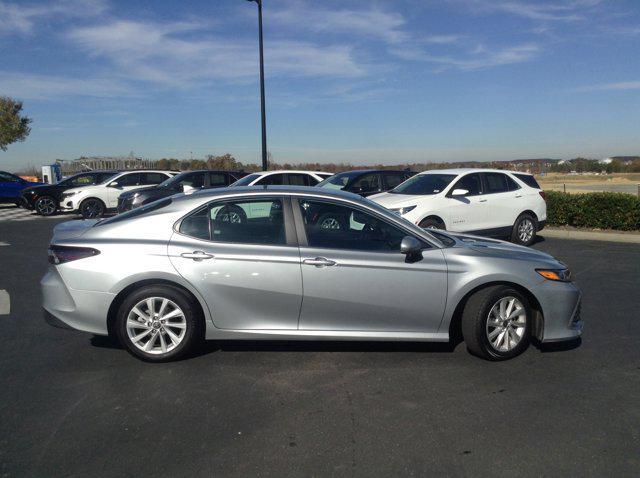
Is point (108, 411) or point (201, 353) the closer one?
point (108, 411)

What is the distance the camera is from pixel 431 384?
4430mm

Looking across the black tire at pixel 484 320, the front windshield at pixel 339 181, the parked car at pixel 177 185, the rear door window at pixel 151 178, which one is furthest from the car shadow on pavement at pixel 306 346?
the rear door window at pixel 151 178

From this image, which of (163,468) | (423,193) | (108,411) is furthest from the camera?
(423,193)

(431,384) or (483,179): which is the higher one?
(483,179)

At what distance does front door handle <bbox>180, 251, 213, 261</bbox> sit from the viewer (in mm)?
4734

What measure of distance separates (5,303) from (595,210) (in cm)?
1254

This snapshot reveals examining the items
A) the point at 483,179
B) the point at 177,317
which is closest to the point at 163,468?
the point at 177,317

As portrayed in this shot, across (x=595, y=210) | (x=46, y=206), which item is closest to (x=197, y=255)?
(x=595, y=210)

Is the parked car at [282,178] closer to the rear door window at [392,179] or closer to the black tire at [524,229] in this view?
the rear door window at [392,179]

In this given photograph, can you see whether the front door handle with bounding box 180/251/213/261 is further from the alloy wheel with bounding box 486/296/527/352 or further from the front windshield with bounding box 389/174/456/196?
the front windshield with bounding box 389/174/456/196

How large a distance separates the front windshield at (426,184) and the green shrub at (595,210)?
4194mm

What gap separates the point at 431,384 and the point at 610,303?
367 cm

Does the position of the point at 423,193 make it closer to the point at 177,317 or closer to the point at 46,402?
the point at 177,317

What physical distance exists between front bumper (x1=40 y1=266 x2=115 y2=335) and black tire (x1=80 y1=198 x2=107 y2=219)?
14.6 metres
